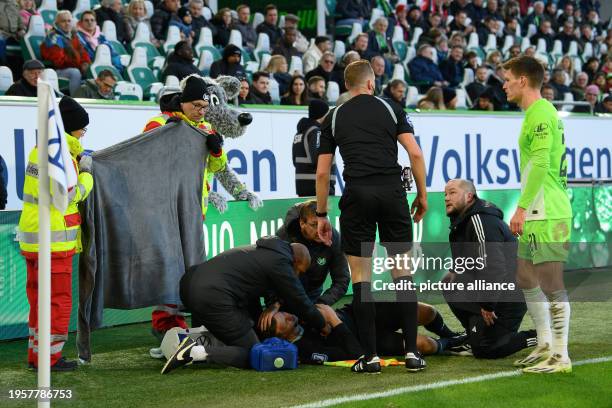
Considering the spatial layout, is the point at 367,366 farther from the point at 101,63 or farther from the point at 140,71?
the point at 140,71

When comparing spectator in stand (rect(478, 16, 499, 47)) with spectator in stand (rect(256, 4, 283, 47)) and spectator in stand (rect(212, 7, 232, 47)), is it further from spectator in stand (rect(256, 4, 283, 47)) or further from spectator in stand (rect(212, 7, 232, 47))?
spectator in stand (rect(212, 7, 232, 47))

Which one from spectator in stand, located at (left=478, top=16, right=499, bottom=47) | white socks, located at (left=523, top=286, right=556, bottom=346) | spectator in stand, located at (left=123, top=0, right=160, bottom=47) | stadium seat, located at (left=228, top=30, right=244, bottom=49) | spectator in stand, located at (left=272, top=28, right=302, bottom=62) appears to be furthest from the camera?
spectator in stand, located at (left=478, top=16, right=499, bottom=47)

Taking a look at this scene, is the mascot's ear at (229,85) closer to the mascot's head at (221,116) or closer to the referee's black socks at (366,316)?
the mascot's head at (221,116)

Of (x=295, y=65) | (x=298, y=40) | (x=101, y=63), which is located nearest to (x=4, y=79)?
(x=101, y=63)

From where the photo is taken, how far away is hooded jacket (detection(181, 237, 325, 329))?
641cm

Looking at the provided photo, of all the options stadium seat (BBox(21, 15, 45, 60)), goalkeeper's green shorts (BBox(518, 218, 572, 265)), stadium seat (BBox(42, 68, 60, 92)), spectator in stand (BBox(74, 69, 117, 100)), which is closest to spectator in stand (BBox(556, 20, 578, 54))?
stadium seat (BBox(21, 15, 45, 60))

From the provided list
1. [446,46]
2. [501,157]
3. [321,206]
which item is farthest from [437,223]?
[446,46]

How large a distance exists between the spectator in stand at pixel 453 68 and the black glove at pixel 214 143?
1145 cm

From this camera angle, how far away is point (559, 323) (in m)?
6.12

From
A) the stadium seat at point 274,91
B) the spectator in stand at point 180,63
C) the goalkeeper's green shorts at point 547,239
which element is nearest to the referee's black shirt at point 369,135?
the goalkeeper's green shorts at point 547,239

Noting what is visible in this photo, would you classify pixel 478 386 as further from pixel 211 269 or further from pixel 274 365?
pixel 211 269

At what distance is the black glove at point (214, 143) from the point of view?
297 inches

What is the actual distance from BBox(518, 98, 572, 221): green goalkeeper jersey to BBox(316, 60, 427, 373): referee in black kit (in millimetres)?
609

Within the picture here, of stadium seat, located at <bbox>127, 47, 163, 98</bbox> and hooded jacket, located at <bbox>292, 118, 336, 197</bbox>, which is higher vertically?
stadium seat, located at <bbox>127, 47, 163, 98</bbox>
